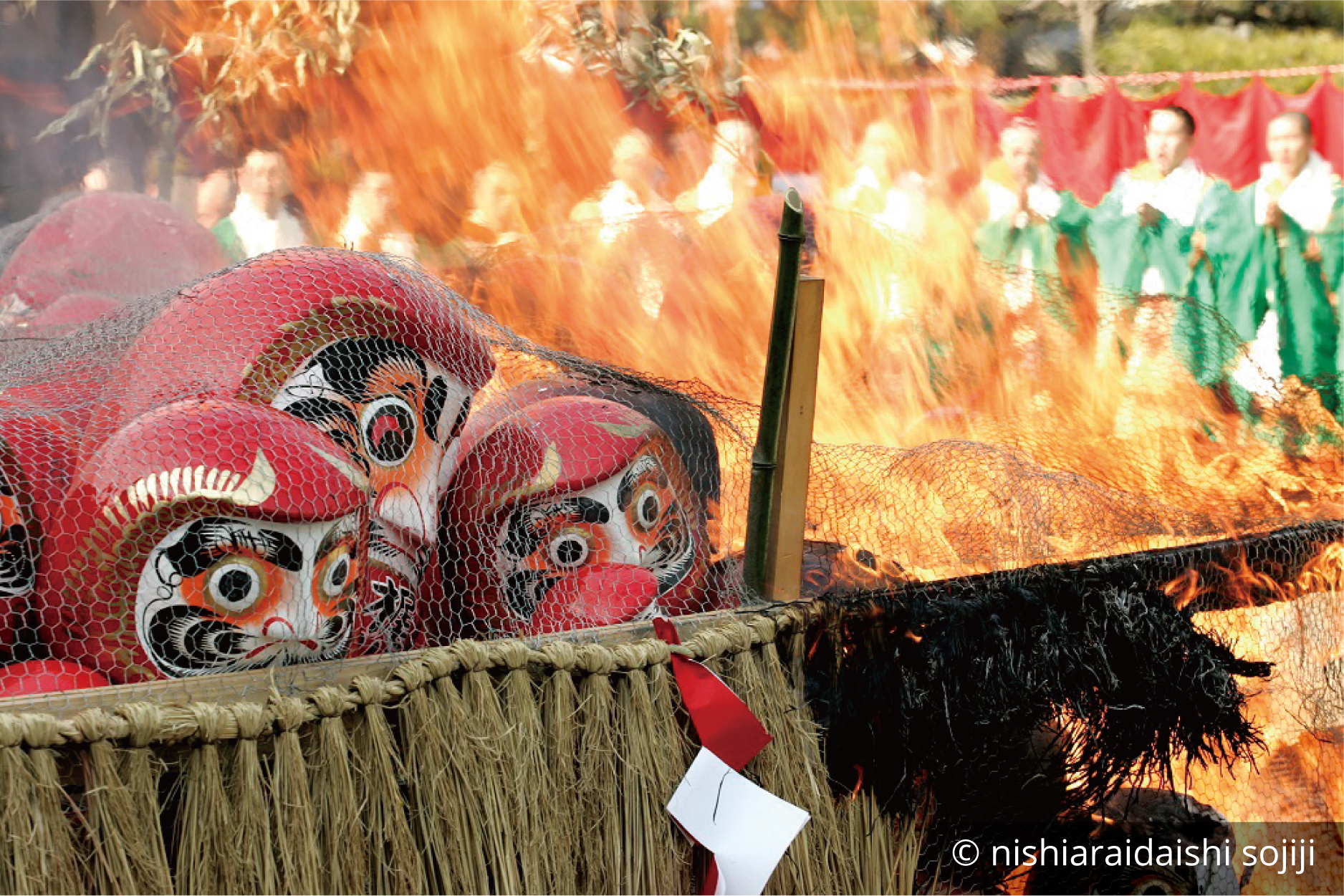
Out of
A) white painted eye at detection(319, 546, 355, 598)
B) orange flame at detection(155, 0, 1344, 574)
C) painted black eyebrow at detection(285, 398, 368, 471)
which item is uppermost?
orange flame at detection(155, 0, 1344, 574)

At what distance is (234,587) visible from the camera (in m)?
1.42

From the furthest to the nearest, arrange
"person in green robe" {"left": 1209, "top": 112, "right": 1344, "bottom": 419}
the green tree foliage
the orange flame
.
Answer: the green tree foliage → "person in green robe" {"left": 1209, "top": 112, "right": 1344, "bottom": 419} → the orange flame

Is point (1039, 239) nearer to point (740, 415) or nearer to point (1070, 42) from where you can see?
point (1070, 42)

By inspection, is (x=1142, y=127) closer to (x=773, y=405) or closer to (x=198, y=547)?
(x=773, y=405)

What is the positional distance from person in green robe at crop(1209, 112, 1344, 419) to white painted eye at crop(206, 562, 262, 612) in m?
5.29

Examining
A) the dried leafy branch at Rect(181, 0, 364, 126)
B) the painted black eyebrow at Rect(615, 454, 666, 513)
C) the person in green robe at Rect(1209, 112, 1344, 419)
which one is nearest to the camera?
the painted black eyebrow at Rect(615, 454, 666, 513)

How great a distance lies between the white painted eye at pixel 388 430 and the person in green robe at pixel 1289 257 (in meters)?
5.03

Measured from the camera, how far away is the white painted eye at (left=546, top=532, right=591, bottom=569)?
5.85 feet

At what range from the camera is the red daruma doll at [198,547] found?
1.38m

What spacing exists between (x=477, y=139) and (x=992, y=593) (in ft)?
11.2

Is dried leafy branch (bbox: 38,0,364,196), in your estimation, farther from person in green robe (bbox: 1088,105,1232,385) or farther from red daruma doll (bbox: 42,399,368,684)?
red daruma doll (bbox: 42,399,368,684)

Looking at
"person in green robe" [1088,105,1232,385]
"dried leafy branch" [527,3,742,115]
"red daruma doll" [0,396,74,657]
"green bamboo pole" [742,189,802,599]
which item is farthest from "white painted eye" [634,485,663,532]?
"dried leafy branch" [527,3,742,115]

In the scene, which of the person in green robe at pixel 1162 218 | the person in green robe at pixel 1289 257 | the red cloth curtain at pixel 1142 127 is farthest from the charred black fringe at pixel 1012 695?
the red cloth curtain at pixel 1142 127

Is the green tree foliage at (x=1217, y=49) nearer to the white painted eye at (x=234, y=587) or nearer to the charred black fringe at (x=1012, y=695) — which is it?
the charred black fringe at (x=1012, y=695)
